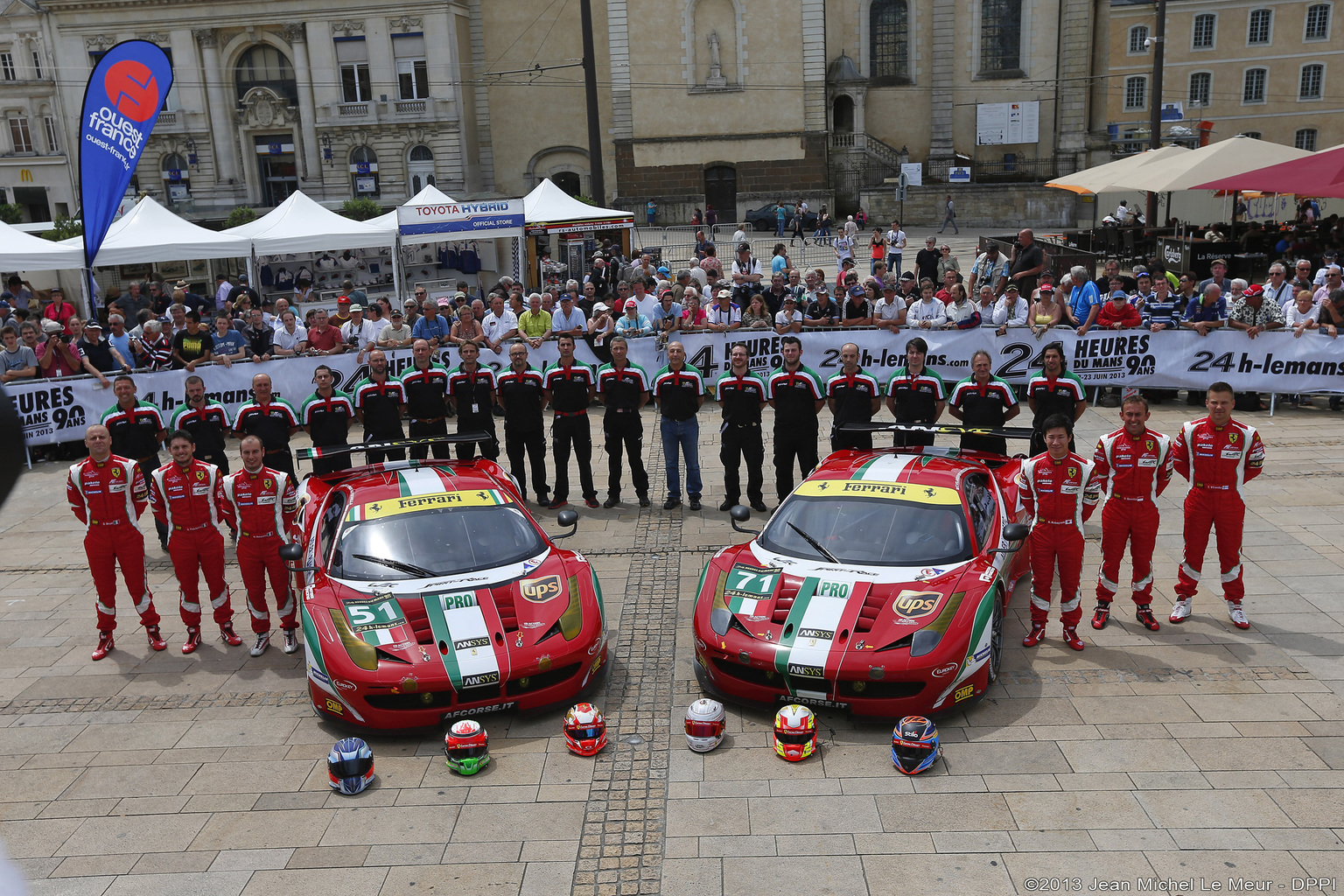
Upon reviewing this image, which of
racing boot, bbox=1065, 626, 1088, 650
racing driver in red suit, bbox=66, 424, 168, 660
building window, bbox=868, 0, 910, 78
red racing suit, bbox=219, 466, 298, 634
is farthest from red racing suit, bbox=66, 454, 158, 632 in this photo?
building window, bbox=868, 0, 910, 78

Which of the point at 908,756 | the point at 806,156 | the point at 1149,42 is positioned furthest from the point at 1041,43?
the point at 908,756

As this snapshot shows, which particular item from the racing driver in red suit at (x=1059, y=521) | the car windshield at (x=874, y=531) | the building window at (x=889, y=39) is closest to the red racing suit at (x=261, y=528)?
the car windshield at (x=874, y=531)

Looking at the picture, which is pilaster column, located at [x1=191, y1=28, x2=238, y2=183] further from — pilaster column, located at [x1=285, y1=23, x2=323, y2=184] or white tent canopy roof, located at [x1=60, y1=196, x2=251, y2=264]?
white tent canopy roof, located at [x1=60, y1=196, x2=251, y2=264]

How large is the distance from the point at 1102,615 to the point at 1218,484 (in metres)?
1.29

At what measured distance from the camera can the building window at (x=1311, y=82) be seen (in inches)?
2071

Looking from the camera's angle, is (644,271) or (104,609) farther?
(644,271)

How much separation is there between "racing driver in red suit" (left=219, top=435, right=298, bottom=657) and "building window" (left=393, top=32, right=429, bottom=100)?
137 feet

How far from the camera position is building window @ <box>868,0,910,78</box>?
46.2m

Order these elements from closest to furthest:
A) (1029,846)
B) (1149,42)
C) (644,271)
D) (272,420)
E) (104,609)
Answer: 1. (1029,846)
2. (104,609)
3. (272,420)
4. (644,271)
5. (1149,42)

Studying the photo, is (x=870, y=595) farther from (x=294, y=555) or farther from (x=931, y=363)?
(x=931, y=363)

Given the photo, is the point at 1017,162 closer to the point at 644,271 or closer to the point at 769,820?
the point at 644,271

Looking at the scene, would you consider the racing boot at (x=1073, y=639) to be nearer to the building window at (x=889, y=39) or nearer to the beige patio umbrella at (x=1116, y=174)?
the beige patio umbrella at (x=1116, y=174)

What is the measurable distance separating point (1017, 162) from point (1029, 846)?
44731 millimetres

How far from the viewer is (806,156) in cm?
4441
